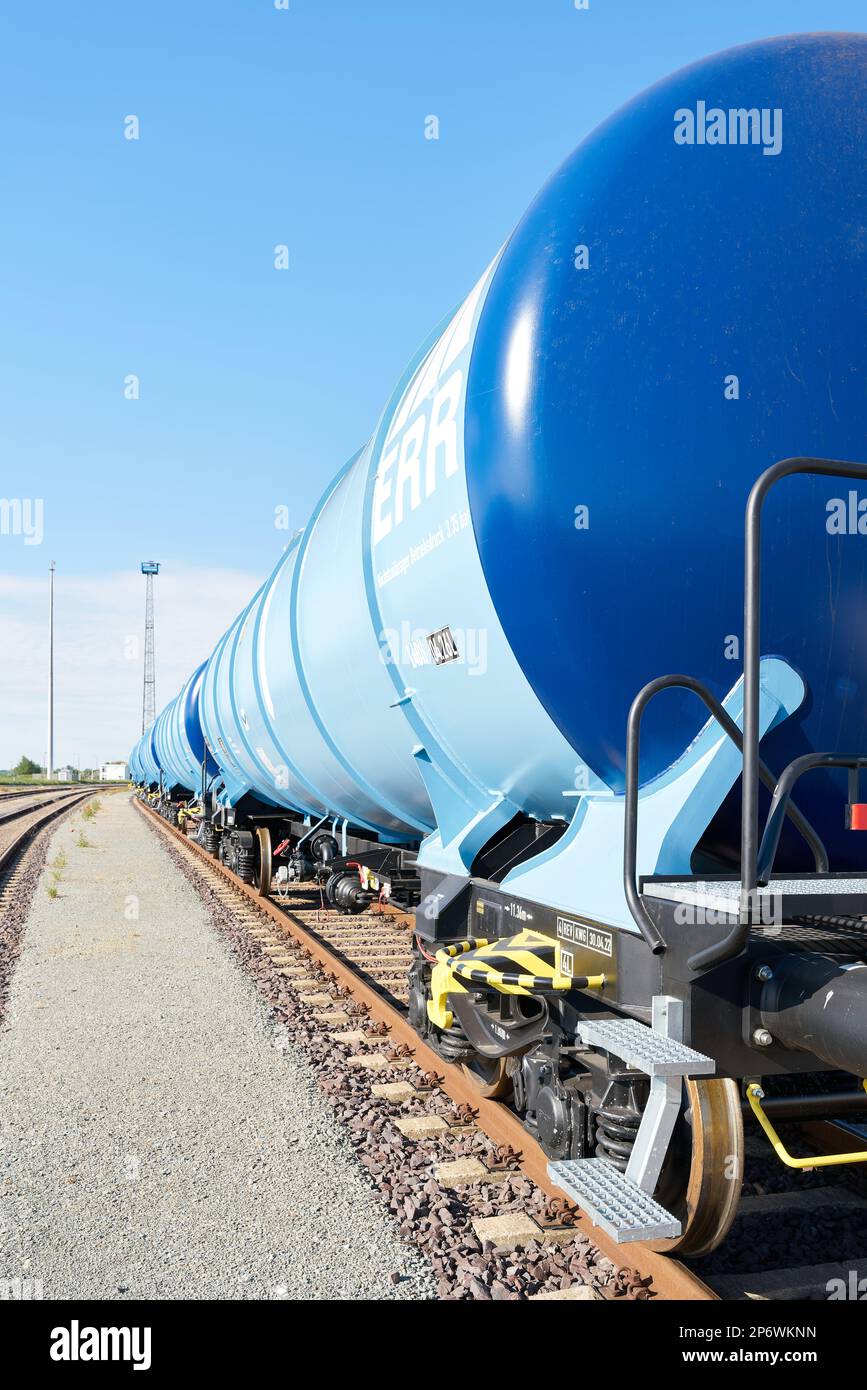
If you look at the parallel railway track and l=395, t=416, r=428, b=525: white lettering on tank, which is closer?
l=395, t=416, r=428, b=525: white lettering on tank

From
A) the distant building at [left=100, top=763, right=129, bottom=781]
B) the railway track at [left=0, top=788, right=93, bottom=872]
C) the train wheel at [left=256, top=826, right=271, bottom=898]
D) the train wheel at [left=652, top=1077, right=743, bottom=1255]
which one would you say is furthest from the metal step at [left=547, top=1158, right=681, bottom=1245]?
the distant building at [left=100, top=763, right=129, bottom=781]

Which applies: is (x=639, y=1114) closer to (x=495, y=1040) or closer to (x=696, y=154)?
(x=495, y=1040)

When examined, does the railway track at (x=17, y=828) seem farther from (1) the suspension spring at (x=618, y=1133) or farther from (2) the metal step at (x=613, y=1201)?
(2) the metal step at (x=613, y=1201)

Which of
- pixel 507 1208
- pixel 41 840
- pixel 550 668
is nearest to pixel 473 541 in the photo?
pixel 550 668

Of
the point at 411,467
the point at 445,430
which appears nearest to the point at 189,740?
the point at 411,467

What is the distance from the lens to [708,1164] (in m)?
3.20

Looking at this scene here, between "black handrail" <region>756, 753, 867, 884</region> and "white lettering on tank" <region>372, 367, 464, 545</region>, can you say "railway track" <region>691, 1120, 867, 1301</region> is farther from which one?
"white lettering on tank" <region>372, 367, 464, 545</region>

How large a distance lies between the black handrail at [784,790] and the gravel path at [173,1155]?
6.38 feet

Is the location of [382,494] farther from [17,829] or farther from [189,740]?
[17,829]

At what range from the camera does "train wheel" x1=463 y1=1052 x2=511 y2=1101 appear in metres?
4.89

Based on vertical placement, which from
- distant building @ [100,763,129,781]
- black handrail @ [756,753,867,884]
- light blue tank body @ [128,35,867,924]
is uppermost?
light blue tank body @ [128,35,867,924]

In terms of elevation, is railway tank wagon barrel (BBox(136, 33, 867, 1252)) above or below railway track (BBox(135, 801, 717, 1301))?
above
